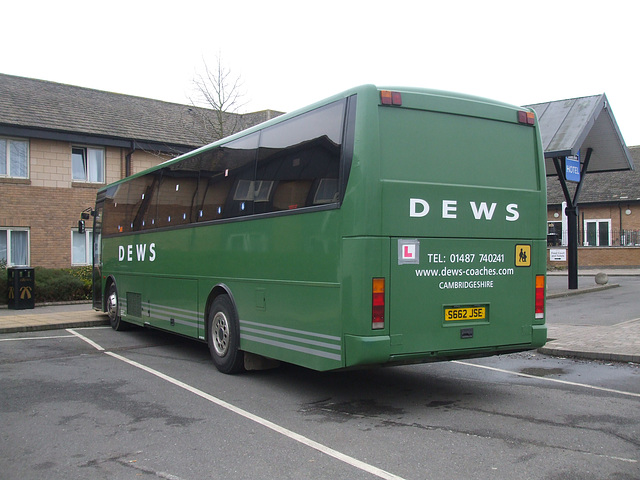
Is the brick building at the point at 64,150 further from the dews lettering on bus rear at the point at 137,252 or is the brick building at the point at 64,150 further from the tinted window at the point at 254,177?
the tinted window at the point at 254,177

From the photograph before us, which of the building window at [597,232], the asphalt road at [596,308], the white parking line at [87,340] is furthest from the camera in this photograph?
the building window at [597,232]

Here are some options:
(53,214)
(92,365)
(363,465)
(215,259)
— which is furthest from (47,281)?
(363,465)

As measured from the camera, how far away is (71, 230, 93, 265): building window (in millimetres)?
24844

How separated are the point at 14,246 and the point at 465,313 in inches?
807

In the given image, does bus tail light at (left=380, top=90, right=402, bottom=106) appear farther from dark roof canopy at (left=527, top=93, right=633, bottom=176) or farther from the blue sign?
the blue sign

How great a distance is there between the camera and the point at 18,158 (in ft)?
77.7

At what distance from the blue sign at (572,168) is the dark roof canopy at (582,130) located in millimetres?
436

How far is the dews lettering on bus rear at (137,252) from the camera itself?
1216cm

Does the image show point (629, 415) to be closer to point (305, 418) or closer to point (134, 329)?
point (305, 418)

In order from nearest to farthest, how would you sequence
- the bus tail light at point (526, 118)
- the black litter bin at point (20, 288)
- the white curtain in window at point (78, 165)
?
the bus tail light at point (526, 118) → the black litter bin at point (20, 288) → the white curtain in window at point (78, 165)

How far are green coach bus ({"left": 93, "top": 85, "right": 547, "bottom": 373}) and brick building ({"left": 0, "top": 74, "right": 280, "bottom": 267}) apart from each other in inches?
677

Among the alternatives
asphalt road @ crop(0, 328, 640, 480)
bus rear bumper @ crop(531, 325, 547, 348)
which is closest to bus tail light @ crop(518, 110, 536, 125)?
bus rear bumper @ crop(531, 325, 547, 348)

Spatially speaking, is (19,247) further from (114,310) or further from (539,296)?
(539,296)

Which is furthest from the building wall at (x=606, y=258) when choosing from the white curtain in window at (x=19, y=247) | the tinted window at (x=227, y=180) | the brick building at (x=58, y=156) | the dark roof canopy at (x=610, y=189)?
the tinted window at (x=227, y=180)
